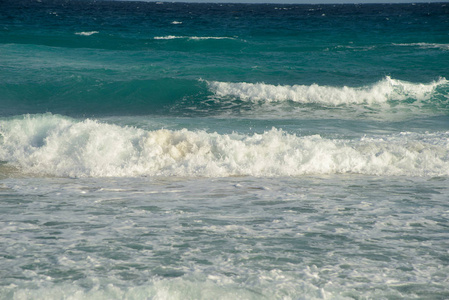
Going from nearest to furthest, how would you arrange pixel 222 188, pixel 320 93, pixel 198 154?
pixel 222 188 → pixel 198 154 → pixel 320 93

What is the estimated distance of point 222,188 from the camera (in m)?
7.09

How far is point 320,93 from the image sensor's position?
16.8 m

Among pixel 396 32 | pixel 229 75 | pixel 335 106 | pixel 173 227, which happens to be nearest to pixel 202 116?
pixel 335 106

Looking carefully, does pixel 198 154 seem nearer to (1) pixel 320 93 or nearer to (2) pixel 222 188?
(2) pixel 222 188

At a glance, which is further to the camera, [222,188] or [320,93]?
[320,93]

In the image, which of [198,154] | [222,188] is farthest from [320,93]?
[222,188]

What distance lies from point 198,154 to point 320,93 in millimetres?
8975

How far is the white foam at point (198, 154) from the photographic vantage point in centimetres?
823

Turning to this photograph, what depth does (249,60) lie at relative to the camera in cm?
2489

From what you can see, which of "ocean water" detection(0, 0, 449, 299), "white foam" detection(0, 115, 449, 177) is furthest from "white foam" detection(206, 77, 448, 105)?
"white foam" detection(0, 115, 449, 177)

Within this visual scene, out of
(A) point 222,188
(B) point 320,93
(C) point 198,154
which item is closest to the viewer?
(A) point 222,188

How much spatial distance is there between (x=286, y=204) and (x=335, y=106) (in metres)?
10.1

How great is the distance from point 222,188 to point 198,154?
1.87 m

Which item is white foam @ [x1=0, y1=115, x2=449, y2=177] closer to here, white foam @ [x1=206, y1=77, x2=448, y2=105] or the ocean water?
the ocean water
